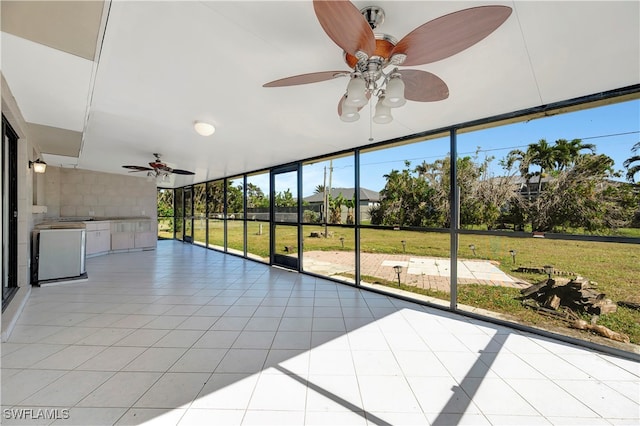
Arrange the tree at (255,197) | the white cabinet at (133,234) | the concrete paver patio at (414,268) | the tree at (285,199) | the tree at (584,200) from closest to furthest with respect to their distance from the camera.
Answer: the tree at (584,200), the concrete paver patio at (414,268), the tree at (285,199), the tree at (255,197), the white cabinet at (133,234)

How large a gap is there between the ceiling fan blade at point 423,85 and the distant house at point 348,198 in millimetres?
3357

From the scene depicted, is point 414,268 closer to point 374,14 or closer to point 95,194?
point 374,14

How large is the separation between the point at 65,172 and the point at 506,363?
999 centimetres

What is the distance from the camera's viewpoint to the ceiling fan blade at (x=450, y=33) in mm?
1018

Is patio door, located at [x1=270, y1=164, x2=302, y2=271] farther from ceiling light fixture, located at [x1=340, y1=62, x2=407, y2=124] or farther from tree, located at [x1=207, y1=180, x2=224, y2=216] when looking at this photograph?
ceiling light fixture, located at [x1=340, y1=62, x2=407, y2=124]

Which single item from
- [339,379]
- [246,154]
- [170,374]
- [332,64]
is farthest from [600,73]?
[246,154]

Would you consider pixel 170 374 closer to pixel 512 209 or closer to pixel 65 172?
pixel 512 209

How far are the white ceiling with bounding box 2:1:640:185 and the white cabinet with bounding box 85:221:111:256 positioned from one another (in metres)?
4.35

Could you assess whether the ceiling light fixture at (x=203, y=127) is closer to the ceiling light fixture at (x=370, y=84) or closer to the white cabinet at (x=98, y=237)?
the ceiling light fixture at (x=370, y=84)

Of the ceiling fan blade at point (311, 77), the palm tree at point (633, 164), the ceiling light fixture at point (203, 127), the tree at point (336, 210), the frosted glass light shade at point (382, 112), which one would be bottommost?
the tree at point (336, 210)

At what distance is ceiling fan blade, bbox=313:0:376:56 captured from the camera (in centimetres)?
100

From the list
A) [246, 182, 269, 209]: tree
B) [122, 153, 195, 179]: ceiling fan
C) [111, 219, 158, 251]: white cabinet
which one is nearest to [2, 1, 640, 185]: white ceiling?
[122, 153, 195, 179]: ceiling fan

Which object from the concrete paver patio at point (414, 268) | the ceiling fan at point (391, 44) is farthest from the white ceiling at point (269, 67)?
the concrete paver patio at point (414, 268)

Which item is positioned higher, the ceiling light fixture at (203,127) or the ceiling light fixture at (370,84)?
the ceiling light fixture at (203,127)
